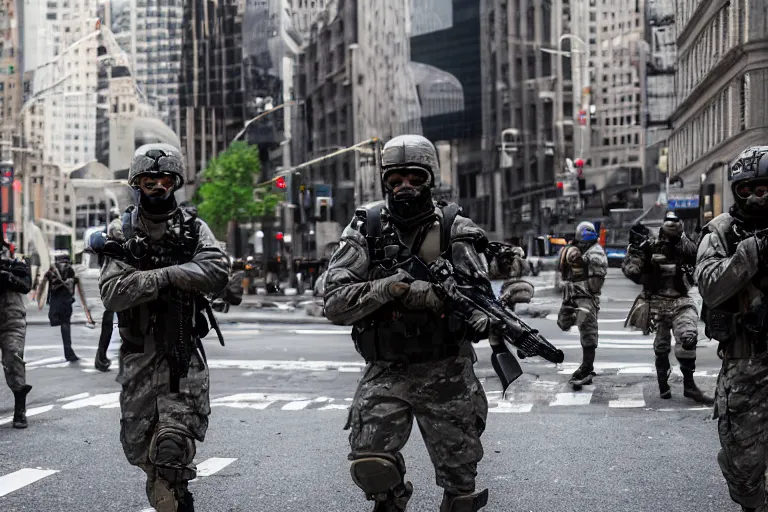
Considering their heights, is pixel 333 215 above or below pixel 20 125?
below

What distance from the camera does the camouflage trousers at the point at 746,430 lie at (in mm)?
4320

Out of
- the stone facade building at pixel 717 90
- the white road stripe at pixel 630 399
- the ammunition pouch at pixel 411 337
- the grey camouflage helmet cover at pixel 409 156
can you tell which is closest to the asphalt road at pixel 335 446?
the white road stripe at pixel 630 399

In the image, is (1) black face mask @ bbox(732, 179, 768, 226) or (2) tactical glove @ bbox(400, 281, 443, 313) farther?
(1) black face mask @ bbox(732, 179, 768, 226)

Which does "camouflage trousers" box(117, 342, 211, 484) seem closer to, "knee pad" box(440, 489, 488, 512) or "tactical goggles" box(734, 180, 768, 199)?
"knee pad" box(440, 489, 488, 512)

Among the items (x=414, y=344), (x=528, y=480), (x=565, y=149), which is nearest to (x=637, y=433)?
(x=528, y=480)

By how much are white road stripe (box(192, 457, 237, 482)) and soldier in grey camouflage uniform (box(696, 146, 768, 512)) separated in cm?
313

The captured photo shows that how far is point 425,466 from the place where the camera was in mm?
6250

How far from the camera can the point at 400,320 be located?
4109 mm

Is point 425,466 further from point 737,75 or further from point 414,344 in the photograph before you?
point 737,75

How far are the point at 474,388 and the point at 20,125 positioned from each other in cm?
5019

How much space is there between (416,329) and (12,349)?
4976mm

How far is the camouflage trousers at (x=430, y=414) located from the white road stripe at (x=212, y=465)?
2.18 metres

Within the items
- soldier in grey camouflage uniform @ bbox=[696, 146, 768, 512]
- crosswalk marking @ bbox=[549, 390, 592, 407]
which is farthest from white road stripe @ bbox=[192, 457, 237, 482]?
crosswalk marking @ bbox=[549, 390, 592, 407]

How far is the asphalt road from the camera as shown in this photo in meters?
5.42
